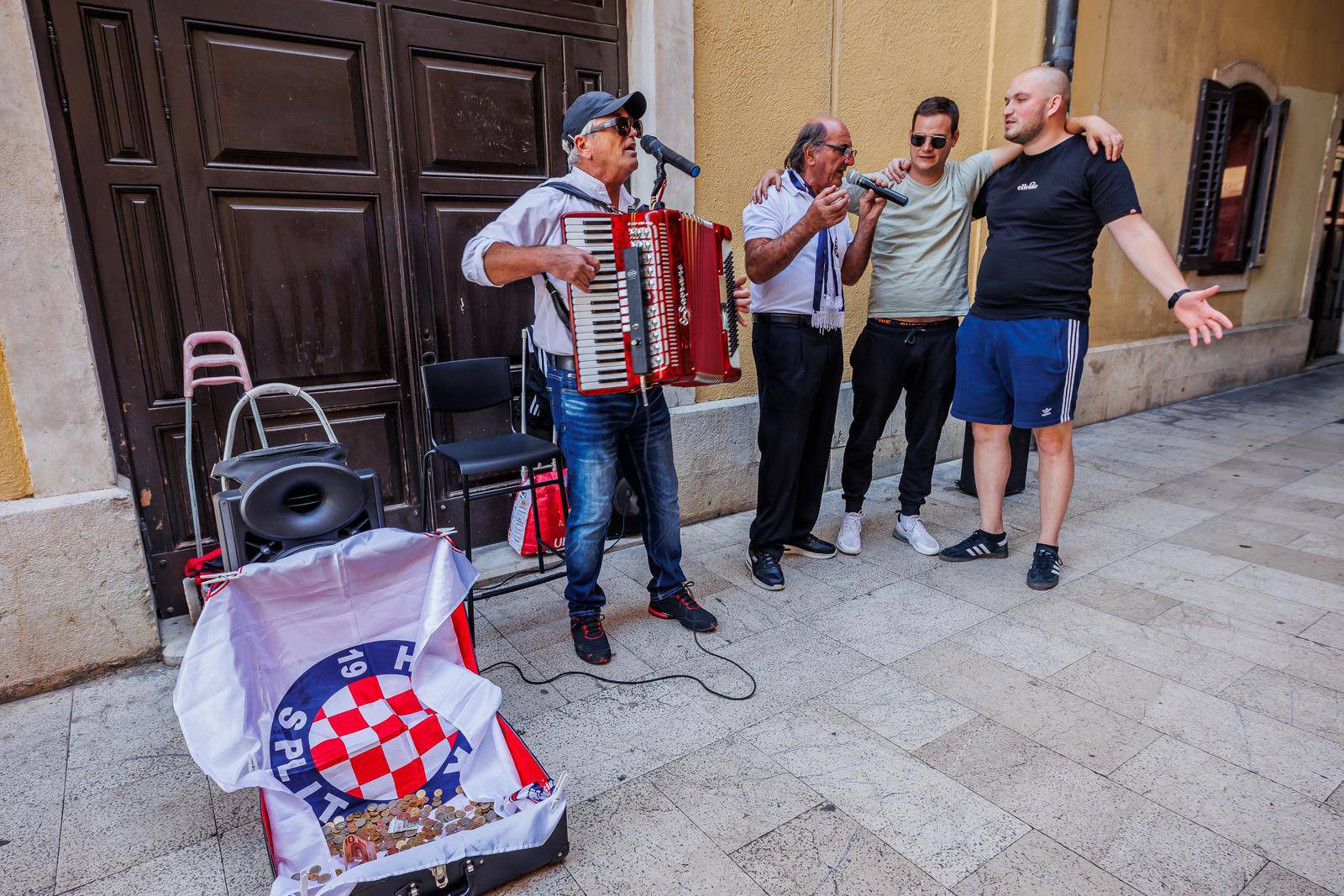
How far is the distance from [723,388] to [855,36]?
216 cm

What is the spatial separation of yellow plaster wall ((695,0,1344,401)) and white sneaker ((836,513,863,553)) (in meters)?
0.96

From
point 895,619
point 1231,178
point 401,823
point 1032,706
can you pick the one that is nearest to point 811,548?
point 895,619

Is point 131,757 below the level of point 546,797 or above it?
below

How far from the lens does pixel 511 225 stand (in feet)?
8.10

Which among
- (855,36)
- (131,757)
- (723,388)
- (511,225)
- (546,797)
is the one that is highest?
(855,36)

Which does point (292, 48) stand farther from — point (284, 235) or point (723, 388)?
point (723, 388)

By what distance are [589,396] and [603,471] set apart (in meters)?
0.29

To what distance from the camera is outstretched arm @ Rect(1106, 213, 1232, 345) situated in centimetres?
262

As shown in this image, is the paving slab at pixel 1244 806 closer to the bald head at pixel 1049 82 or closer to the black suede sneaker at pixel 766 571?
the black suede sneaker at pixel 766 571

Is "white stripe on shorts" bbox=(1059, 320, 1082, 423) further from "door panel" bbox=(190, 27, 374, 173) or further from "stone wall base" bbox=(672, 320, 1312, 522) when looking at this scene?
"door panel" bbox=(190, 27, 374, 173)

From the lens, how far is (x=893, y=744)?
2297mm

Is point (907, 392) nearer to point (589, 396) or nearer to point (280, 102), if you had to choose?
point (589, 396)

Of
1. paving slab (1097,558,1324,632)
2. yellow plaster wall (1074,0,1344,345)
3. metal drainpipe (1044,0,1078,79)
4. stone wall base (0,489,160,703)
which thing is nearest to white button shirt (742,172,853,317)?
paving slab (1097,558,1324,632)

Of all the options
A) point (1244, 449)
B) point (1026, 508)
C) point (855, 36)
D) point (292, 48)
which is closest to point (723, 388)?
point (1026, 508)
